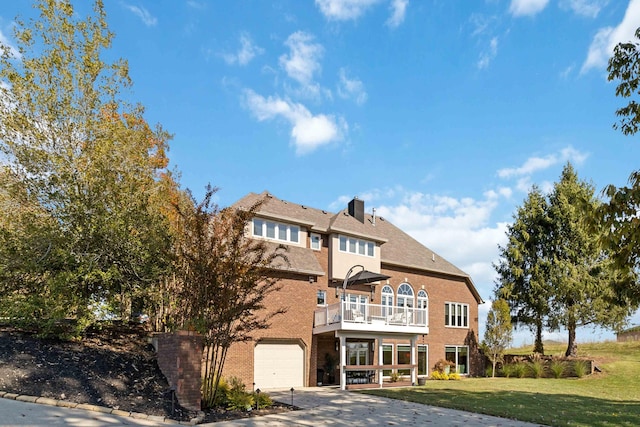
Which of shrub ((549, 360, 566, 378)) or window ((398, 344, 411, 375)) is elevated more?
window ((398, 344, 411, 375))

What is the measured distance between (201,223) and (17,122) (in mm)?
6465

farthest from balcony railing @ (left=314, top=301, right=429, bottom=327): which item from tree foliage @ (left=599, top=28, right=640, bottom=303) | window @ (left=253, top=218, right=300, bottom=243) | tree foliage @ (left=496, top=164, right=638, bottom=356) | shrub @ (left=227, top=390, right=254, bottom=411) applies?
tree foliage @ (left=599, top=28, right=640, bottom=303)

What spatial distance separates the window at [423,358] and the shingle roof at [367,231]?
13.8 feet

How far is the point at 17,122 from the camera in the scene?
1388cm

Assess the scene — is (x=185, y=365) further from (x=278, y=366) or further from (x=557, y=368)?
(x=557, y=368)

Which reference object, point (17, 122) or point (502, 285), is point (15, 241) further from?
point (502, 285)

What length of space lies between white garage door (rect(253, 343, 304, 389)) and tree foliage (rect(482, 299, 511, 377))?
13.0 metres

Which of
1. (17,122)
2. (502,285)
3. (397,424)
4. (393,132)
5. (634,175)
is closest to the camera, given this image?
(634,175)

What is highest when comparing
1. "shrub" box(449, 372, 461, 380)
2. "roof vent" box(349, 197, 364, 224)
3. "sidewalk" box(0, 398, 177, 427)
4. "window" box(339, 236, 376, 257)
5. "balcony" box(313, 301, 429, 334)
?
"roof vent" box(349, 197, 364, 224)

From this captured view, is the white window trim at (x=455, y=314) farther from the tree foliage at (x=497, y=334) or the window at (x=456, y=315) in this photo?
the tree foliage at (x=497, y=334)

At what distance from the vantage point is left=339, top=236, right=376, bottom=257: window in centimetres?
2441

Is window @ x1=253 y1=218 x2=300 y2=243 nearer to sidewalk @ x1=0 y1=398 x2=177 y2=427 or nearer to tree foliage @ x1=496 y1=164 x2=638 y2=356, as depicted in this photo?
sidewalk @ x1=0 y1=398 x2=177 y2=427

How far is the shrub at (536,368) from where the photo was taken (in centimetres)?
2791

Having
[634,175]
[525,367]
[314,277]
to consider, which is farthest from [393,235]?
[634,175]
